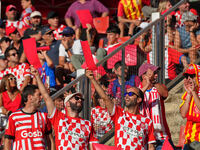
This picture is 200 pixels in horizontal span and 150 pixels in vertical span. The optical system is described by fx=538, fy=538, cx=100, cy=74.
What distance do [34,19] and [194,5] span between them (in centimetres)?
415

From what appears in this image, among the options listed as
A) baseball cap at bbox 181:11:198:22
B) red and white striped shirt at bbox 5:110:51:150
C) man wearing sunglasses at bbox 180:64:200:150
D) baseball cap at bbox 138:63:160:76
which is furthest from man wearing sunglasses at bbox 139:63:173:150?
baseball cap at bbox 181:11:198:22

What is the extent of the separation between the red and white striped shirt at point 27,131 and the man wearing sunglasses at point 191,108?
210cm

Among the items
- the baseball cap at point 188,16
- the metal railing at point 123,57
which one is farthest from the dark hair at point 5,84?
the baseball cap at point 188,16

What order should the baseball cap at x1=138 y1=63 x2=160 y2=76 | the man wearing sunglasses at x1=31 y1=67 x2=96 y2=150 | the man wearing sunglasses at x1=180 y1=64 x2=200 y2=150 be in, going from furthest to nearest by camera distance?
the baseball cap at x1=138 y1=63 x2=160 y2=76 → the man wearing sunglasses at x1=180 y1=64 x2=200 y2=150 → the man wearing sunglasses at x1=31 y1=67 x2=96 y2=150

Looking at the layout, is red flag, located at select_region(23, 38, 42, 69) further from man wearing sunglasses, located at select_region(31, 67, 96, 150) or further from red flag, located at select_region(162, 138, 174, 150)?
red flag, located at select_region(162, 138, 174, 150)

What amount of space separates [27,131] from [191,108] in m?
2.44

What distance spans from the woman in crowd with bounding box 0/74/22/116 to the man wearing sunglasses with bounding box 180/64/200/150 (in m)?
3.41

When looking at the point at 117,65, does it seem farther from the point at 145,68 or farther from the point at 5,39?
the point at 5,39

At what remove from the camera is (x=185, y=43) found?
9906 millimetres

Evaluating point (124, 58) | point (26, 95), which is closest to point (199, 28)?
point (124, 58)

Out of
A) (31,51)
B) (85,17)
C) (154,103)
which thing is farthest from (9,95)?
(154,103)

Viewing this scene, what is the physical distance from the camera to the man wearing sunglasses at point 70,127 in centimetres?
752

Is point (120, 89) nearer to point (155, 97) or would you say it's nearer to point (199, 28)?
point (155, 97)

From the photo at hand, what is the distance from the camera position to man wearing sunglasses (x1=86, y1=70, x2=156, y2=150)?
7.46 meters
